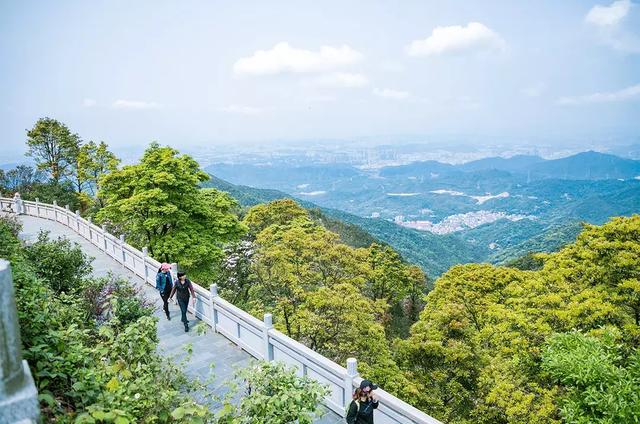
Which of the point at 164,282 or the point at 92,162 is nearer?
the point at 164,282

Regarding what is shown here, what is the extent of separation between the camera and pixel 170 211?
17.9 m

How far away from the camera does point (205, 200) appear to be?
840 inches

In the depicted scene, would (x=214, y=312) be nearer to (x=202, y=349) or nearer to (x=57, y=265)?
(x=202, y=349)

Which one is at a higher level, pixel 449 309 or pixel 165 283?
pixel 165 283

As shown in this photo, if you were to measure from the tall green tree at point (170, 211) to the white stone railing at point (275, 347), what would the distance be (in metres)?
1.95

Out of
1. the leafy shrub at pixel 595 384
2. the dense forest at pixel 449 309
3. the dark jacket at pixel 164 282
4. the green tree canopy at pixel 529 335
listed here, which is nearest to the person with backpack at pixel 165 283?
the dark jacket at pixel 164 282

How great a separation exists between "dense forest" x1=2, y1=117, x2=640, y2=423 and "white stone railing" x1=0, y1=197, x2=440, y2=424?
7.57 feet

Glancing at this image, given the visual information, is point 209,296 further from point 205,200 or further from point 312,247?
point 205,200

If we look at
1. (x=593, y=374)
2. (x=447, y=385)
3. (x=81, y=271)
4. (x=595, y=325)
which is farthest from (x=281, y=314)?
(x=593, y=374)

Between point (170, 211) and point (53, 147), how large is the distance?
2823cm

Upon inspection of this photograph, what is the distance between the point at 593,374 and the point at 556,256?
12308 mm

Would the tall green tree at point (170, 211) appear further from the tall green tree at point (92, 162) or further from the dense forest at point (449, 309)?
the tall green tree at point (92, 162)

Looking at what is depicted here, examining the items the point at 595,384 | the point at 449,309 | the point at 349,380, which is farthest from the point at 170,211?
the point at 595,384

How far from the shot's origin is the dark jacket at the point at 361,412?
18.9ft
